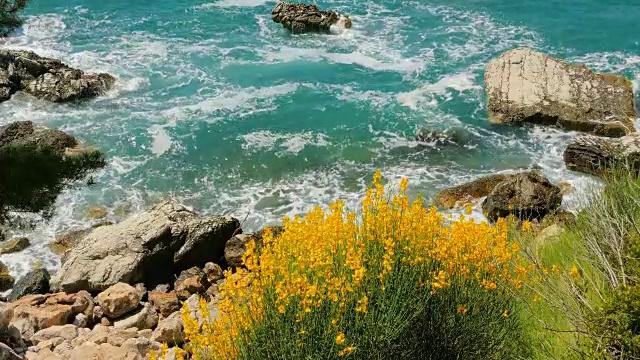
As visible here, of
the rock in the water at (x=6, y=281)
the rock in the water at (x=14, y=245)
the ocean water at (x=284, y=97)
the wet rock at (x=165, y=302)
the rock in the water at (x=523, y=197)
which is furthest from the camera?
the ocean water at (x=284, y=97)

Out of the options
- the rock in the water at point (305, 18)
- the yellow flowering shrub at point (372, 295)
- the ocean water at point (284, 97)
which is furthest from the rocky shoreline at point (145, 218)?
the rock in the water at point (305, 18)

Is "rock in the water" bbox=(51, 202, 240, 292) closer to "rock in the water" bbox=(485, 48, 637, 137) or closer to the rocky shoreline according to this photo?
the rocky shoreline

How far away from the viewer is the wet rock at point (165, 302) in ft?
39.3

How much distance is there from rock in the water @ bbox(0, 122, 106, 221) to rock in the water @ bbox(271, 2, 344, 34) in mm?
13355

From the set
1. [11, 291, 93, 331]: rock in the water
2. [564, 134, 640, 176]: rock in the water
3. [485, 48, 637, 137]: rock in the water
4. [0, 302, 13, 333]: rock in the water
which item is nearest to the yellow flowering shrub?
[0, 302, 13, 333]: rock in the water

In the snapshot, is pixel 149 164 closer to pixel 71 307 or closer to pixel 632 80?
pixel 71 307

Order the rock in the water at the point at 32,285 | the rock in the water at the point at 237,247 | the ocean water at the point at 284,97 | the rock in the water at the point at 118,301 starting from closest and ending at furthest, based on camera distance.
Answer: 1. the rock in the water at the point at 118,301
2. the rock in the water at the point at 32,285
3. the rock in the water at the point at 237,247
4. the ocean water at the point at 284,97

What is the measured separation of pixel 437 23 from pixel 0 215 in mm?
21696

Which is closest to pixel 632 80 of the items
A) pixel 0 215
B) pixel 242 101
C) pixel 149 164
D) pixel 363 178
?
pixel 363 178

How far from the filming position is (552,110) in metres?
20.2

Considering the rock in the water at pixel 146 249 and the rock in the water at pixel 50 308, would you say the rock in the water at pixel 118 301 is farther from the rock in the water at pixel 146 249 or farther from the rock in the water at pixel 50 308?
the rock in the water at pixel 146 249

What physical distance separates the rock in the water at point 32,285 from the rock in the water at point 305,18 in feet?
63.1

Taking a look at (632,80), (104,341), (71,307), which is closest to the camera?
(104,341)

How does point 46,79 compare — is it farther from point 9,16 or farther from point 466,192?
point 466,192
